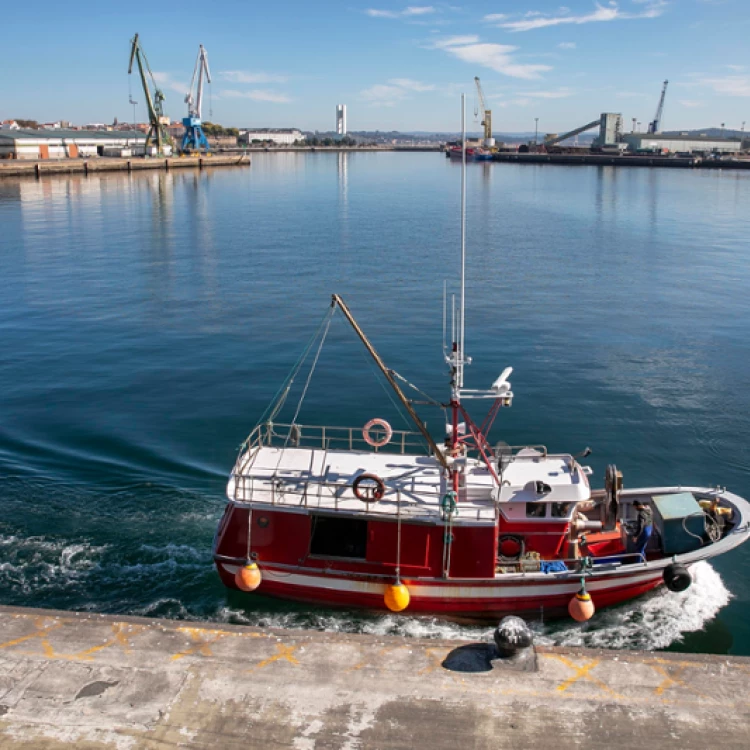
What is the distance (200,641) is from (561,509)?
7.11 metres

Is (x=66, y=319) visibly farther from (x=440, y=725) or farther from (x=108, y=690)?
(x=440, y=725)

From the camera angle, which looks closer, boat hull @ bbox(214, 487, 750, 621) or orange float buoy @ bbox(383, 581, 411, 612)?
orange float buoy @ bbox(383, 581, 411, 612)

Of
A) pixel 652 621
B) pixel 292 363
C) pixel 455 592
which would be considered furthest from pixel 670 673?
pixel 292 363

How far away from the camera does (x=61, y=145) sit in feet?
436

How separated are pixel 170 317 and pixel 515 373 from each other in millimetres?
17644

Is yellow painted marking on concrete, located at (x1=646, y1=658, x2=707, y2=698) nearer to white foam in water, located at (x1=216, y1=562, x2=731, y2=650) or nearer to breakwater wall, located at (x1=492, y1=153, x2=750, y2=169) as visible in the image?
white foam in water, located at (x1=216, y1=562, x2=731, y2=650)

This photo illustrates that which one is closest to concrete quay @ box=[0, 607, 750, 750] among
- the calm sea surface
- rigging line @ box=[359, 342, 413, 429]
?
the calm sea surface

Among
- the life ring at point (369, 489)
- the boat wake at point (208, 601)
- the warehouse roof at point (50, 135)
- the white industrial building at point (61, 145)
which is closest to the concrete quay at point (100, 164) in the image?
the white industrial building at point (61, 145)

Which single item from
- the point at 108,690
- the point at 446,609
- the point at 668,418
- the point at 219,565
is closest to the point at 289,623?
the point at 219,565

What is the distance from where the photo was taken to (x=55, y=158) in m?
127

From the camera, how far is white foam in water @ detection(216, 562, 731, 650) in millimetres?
14195

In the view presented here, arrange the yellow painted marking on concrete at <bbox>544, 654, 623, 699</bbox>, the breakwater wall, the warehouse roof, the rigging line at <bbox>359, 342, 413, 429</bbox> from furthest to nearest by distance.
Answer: the breakwater wall < the warehouse roof < the rigging line at <bbox>359, 342, 413, 429</bbox> < the yellow painted marking on concrete at <bbox>544, 654, 623, 699</bbox>

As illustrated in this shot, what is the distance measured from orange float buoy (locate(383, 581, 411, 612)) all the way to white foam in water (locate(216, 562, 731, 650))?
957 mm

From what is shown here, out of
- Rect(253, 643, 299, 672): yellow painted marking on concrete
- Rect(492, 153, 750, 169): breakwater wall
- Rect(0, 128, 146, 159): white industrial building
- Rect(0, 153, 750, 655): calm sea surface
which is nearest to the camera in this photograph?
Rect(253, 643, 299, 672): yellow painted marking on concrete
